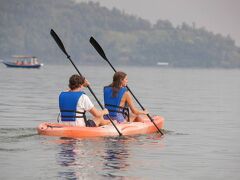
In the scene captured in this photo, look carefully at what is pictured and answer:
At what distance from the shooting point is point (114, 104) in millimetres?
26406

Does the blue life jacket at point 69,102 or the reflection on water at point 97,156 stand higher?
the blue life jacket at point 69,102

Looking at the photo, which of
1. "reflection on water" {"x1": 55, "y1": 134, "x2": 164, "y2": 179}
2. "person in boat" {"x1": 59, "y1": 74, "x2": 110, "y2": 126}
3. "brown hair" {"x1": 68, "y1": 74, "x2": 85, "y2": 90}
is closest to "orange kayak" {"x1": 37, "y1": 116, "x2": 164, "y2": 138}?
"reflection on water" {"x1": 55, "y1": 134, "x2": 164, "y2": 179}

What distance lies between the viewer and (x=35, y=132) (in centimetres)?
2708

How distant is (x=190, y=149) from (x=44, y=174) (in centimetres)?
652

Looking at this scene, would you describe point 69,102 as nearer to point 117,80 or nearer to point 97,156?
point 117,80

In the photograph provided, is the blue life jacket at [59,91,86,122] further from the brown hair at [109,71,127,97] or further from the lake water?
the brown hair at [109,71,127,97]

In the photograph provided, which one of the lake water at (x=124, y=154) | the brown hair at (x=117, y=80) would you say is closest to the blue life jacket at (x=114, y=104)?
the brown hair at (x=117, y=80)

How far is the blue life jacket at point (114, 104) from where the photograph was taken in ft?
86.2

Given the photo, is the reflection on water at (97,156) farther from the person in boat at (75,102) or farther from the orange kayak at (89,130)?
the person in boat at (75,102)

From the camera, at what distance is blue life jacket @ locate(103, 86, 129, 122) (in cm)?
2628

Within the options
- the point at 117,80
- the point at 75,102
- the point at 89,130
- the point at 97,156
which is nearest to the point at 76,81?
the point at 75,102

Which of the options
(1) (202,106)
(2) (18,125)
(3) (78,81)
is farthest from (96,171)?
(1) (202,106)

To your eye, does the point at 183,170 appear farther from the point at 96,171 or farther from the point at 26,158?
the point at 26,158

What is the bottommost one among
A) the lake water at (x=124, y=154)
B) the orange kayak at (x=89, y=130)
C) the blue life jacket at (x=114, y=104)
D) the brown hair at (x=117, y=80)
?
the lake water at (x=124, y=154)
